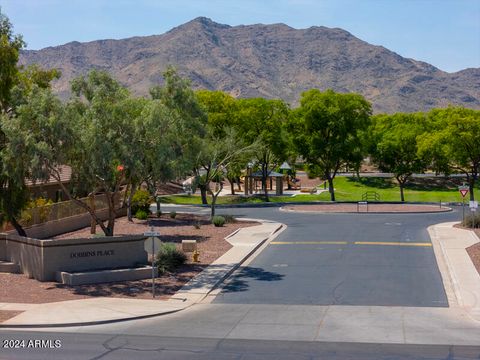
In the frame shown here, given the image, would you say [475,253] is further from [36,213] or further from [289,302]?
[36,213]

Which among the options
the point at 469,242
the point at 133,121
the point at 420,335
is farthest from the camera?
the point at 469,242

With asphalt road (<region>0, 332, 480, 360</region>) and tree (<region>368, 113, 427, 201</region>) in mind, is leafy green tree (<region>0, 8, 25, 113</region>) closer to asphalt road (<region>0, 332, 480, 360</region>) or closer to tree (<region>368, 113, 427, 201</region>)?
asphalt road (<region>0, 332, 480, 360</region>)

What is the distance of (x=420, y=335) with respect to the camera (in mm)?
17656

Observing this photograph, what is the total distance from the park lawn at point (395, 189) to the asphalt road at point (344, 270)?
35.8m

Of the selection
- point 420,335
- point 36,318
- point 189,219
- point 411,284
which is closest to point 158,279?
point 36,318

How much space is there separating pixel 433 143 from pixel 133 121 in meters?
42.3

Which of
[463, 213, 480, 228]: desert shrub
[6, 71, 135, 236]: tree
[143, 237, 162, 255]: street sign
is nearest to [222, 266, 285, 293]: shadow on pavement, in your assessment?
[143, 237, 162, 255]: street sign

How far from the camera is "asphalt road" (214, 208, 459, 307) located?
2289cm

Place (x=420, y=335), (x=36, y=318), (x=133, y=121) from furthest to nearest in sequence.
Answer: (x=133, y=121)
(x=36, y=318)
(x=420, y=335)

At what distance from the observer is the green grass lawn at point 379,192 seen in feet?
228

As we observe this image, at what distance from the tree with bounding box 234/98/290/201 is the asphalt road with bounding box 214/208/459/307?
22533mm

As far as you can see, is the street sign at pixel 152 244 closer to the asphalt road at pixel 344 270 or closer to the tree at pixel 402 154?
the asphalt road at pixel 344 270

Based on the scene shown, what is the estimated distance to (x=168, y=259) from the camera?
2767cm

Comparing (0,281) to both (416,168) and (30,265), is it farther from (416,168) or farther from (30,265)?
(416,168)
